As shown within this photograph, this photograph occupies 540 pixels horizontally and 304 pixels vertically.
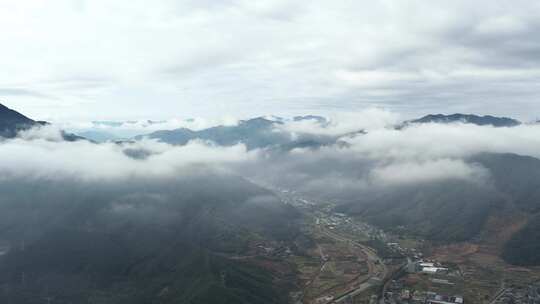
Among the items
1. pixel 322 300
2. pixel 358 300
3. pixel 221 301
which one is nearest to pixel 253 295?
pixel 221 301

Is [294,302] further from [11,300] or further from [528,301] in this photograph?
[11,300]

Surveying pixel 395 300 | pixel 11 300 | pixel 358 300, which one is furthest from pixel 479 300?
pixel 11 300

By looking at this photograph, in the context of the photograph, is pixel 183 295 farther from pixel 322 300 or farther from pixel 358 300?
pixel 358 300

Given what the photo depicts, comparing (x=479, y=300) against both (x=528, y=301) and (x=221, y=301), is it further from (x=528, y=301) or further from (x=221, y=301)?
(x=221, y=301)

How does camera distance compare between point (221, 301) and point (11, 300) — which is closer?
point (221, 301)

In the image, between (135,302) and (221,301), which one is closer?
(221,301)

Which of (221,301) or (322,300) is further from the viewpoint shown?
(322,300)

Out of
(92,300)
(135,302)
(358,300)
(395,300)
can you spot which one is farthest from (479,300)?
(92,300)
